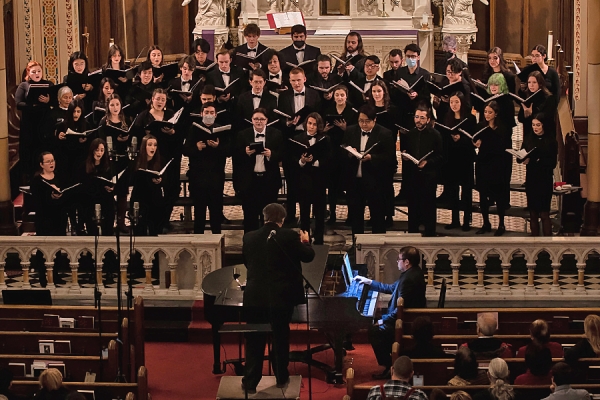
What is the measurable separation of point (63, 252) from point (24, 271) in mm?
657

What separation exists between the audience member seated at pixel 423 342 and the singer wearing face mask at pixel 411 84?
4053 millimetres

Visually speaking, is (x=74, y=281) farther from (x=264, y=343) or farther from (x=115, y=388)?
(x=115, y=388)

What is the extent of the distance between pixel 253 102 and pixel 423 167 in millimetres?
1697

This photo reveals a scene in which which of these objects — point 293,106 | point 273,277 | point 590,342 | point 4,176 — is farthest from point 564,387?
point 4,176

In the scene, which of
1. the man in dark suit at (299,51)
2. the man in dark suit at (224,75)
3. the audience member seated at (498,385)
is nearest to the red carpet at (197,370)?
the audience member seated at (498,385)

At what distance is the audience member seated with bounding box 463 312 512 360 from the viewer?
8688mm

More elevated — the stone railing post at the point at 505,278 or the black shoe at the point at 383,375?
the stone railing post at the point at 505,278

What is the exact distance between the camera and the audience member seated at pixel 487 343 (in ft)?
28.5

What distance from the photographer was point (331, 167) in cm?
1224

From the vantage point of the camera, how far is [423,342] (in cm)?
881

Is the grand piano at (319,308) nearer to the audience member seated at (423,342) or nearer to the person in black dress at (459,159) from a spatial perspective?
the audience member seated at (423,342)

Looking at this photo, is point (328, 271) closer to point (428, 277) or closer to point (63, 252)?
point (428, 277)

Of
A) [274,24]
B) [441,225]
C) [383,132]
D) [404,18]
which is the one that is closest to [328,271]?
[383,132]

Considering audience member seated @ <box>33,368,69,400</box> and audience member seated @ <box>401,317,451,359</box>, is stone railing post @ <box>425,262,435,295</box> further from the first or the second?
audience member seated @ <box>33,368,69,400</box>
